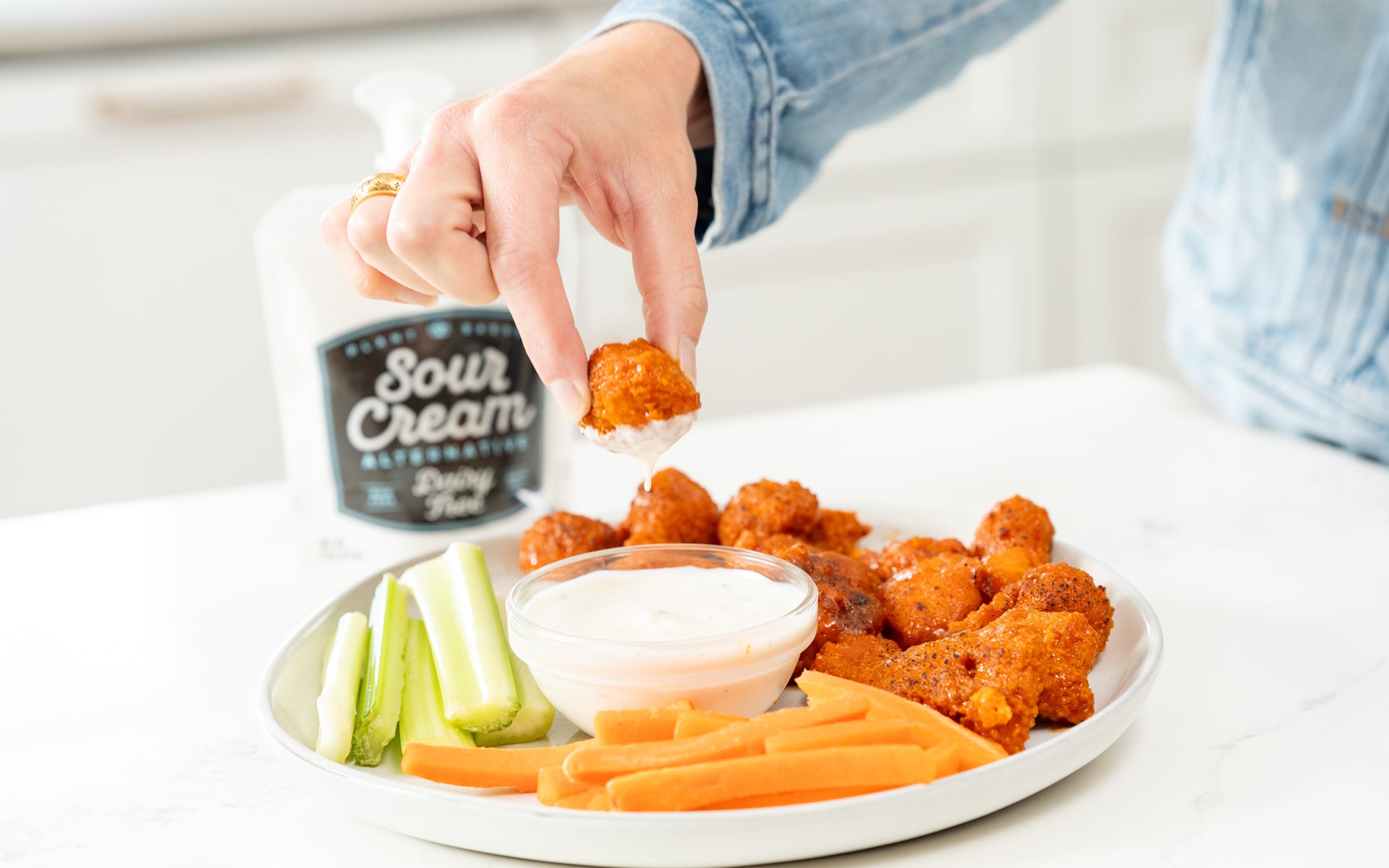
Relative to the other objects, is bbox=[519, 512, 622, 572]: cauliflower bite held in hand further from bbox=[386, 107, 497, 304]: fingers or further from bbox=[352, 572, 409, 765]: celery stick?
bbox=[386, 107, 497, 304]: fingers

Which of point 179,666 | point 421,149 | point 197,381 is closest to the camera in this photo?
point 421,149

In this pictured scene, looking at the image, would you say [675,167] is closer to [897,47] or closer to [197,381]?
[897,47]

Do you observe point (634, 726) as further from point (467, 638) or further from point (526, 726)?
point (467, 638)

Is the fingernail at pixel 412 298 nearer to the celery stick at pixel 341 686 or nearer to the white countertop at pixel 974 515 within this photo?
the celery stick at pixel 341 686

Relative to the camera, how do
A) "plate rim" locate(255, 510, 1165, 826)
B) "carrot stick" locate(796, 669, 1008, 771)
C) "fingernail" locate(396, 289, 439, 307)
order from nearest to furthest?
"plate rim" locate(255, 510, 1165, 826) < "carrot stick" locate(796, 669, 1008, 771) < "fingernail" locate(396, 289, 439, 307)

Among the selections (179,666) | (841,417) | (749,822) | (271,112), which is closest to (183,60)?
(271,112)

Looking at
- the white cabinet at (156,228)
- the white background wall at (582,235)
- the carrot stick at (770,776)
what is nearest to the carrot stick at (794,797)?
the carrot stick at (770,776)

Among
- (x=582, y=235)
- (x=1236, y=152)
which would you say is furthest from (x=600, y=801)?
(x=582, y=235)

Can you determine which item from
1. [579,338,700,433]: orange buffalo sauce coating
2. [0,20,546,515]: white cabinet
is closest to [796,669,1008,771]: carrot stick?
[579,338,700,433]: orange buffalo sauce coating
